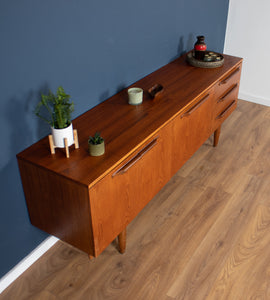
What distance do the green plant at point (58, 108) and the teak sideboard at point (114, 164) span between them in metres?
0.15

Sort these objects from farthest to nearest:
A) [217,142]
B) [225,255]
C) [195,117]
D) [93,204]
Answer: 1. [217,142]
2. [195,117]
3. [225,255]
4. [93,204]

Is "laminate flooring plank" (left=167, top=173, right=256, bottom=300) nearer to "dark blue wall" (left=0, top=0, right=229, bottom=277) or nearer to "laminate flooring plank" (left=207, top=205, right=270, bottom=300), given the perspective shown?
"laminate flooring plank" (left=207, top=205, right=270, bottom=300)

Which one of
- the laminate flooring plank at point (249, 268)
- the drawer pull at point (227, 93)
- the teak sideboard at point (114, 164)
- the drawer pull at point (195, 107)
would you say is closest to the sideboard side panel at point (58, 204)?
the teak sideboard at point (114, 164)

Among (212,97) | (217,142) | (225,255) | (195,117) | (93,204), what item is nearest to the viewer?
(93,204)

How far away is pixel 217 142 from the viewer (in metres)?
3.31

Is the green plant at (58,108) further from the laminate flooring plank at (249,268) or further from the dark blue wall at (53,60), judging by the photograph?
the laminate flooring plank at (249,268)

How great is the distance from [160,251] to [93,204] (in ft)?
2.48

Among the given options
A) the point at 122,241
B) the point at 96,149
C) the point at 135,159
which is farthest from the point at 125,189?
the point at 122,241

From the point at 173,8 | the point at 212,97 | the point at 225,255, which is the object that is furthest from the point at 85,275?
the point at 173,8

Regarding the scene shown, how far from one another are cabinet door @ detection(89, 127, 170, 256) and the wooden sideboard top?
2.2 inches

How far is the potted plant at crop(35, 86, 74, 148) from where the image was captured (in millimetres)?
1863

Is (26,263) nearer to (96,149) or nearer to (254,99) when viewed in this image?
(96,149)

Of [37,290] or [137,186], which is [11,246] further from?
[137,186]

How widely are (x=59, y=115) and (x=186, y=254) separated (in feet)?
3.81
